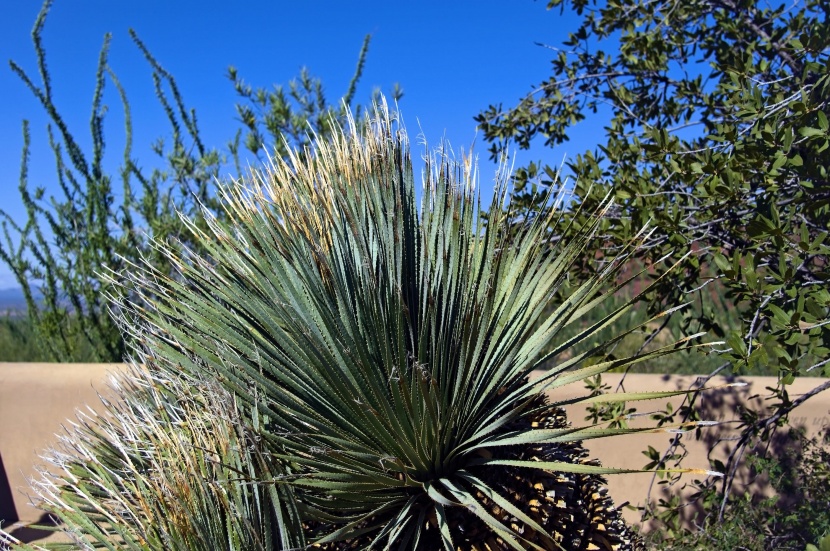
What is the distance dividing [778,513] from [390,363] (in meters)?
2.54

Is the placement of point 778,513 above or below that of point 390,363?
below

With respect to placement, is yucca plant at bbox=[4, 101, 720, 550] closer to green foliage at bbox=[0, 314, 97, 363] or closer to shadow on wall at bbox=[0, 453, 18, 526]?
shadow on wall at bbox=[0, 453, 18, 526]

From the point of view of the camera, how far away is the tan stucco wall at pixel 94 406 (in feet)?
11.7

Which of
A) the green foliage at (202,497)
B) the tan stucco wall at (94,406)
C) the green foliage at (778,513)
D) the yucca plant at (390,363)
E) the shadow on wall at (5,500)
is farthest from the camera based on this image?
the shadow on wall at (5,500)

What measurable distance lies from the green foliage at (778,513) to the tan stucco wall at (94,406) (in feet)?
0.45

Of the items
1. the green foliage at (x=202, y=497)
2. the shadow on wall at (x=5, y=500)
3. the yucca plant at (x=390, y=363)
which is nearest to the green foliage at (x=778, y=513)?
the yucca plant at (x=390, y=363)

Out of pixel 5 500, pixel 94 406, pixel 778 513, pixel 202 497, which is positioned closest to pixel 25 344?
pixel 5 500

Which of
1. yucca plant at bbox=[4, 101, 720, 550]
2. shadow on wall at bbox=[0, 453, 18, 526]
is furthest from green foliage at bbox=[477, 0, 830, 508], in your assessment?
shadow on wall at bbox=[0, 453, 18, 526]

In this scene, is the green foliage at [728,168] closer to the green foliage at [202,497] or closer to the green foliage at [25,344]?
the green foliage at [202,497]

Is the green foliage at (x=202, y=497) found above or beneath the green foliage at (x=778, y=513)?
above

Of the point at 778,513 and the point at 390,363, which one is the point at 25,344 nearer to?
the point at 390,363

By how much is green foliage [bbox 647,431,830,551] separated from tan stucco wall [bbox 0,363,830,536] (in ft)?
0.45

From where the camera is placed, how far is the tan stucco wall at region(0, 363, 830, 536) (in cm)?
358

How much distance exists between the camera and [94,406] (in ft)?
14.4
